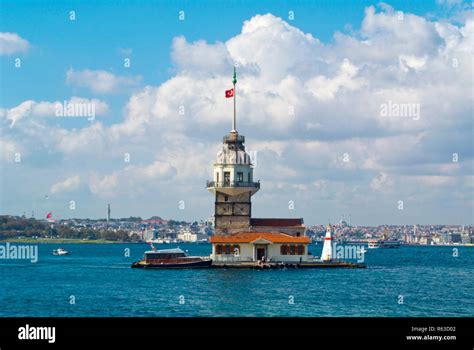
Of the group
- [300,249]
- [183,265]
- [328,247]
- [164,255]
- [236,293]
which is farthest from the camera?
[328,247]

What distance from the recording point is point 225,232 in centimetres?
9650

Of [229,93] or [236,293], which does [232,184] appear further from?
[236,293]

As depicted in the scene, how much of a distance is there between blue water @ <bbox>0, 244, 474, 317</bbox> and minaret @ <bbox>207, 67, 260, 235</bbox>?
424 inches

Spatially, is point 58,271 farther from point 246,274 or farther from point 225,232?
point 246,274

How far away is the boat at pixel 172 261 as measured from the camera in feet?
298

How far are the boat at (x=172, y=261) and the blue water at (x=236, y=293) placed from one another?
3725 millimetres

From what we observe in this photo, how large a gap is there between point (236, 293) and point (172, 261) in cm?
3130

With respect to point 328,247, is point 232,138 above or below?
above

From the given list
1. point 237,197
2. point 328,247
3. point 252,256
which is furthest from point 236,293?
point 328,247

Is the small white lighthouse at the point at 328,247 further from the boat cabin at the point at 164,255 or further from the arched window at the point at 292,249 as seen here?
the boat cabin at the point at 164,255

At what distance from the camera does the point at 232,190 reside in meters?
95.5

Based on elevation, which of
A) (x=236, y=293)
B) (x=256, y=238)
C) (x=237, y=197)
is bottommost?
(x=236, y=293)

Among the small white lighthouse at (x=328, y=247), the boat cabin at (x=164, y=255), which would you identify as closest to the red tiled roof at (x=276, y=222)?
the small white lighthouse at (x=328, y=247)
